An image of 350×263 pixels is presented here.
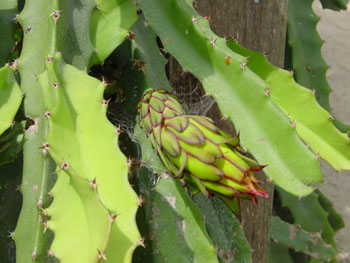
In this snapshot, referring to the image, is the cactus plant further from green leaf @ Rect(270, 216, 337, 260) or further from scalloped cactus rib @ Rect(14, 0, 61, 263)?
green leaf @ Rect(270, 216, 337, 260)

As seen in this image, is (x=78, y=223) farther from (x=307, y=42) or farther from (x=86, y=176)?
(x=307, y=42)

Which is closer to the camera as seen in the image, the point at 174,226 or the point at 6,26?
the point at 174,226

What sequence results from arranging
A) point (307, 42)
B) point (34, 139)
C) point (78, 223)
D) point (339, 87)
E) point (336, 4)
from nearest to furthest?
point (78, 223) < point (34, 139) < point (307, 42) < point (336, 4) < point (339, 87)

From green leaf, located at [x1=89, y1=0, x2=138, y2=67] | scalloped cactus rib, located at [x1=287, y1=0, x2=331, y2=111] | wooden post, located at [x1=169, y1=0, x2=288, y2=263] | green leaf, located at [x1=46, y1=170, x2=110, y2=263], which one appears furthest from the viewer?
scalloped cactus rib, located at [x1=287, y1=0, x2=331, y2=111]

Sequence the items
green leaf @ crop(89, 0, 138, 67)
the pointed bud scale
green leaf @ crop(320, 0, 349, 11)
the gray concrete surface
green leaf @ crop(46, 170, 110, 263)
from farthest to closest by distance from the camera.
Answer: the gray concrete surface < green leaf @ crop(320, 0, 349, 11) < green leaf @ crop(89, 0, 138, 67) < the pointed bud scale < green leaf @ crop(46, 170, 110, 263)

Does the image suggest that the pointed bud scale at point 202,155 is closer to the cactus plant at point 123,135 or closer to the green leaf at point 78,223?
the cactus plant at point 123,135

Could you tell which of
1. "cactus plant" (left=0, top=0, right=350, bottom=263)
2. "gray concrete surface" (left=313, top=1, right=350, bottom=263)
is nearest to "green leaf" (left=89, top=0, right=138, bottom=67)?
"cactus plant" (left=0, top=0, right=350, bottom=263)

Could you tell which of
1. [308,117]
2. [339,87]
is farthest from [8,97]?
[339,87]

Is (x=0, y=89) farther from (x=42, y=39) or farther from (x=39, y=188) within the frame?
(x=39, y=188)

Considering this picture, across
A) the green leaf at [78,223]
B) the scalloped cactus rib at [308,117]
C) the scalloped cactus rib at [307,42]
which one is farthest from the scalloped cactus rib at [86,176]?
the scalloped cactus rib at [307,42]
